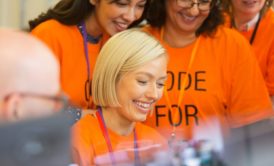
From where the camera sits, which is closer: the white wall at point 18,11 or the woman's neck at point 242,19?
the woman's neck at point 242,19

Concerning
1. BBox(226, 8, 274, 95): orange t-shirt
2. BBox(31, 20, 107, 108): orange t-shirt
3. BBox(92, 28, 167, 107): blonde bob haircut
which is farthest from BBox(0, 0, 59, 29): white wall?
BBox(92, 28, 167, 107): blonde bob haircut

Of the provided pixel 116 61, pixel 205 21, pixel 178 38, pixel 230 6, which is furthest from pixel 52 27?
pixel 230 6

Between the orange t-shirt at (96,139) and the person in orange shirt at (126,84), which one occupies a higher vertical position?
the person in orange shirt at (126,84)

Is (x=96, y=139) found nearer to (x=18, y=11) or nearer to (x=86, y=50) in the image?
(x=86, y=50)

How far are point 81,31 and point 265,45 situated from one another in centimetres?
76

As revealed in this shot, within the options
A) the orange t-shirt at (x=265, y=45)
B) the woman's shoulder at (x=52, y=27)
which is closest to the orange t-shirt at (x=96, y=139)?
the woman's shoulder at (x=52, y=27)

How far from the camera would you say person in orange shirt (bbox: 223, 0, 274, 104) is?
7.05ft

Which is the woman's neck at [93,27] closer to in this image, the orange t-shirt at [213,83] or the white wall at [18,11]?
the orange t-shirt at [213,83]

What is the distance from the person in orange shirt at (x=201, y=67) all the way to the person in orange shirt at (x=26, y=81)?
1188 millimetres

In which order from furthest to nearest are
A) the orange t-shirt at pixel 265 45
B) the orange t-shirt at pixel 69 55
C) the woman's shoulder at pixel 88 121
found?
the orange t-shirt at pixel 265 45, the orange t-shirt at pixel 69 55, the woman's shoulder at pixel 88 121

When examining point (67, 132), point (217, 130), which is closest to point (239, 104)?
point (217, 130)

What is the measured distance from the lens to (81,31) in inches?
70.7

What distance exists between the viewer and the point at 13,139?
471mm

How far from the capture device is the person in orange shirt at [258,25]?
215cm
